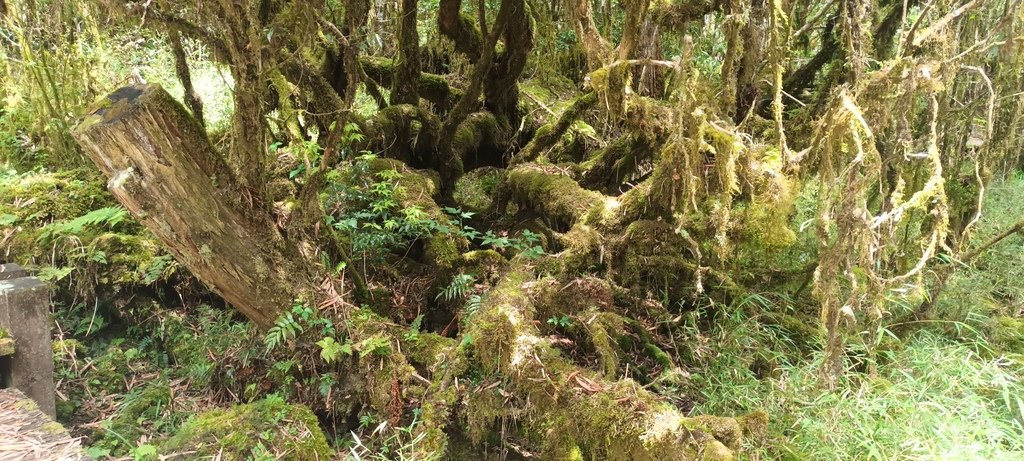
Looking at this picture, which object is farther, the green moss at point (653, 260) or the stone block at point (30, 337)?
the green moss at point (653, 260)

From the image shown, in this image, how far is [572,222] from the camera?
408cm

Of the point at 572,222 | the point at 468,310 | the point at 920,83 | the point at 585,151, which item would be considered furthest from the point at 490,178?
the point at 920,83

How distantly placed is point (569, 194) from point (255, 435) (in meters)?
2.42

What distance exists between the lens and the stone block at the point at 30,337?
3.29 m

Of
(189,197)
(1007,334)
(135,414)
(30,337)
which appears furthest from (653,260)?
(30,337)

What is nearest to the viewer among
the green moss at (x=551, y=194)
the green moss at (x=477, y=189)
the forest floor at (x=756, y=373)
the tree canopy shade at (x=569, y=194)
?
the tree canopy shade at (x=569, y=194)

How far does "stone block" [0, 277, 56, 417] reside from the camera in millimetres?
3287

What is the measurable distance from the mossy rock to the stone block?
2.98 ft

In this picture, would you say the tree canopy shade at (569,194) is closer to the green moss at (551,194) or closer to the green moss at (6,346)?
the green moss at (551,194)

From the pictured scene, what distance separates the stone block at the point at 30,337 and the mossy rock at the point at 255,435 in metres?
0.91

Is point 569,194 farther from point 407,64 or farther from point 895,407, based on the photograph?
point 895,407

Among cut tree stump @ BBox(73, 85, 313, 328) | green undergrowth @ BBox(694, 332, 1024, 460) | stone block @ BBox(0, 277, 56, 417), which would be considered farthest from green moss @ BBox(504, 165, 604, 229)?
stone block @ BBox(0, 277, 56, 417)

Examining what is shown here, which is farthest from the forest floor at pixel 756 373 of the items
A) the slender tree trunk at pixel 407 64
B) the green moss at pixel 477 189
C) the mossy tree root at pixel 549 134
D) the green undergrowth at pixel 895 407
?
the slender tree trunk at pixel 407 64

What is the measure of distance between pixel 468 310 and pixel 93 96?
392 centimetres
